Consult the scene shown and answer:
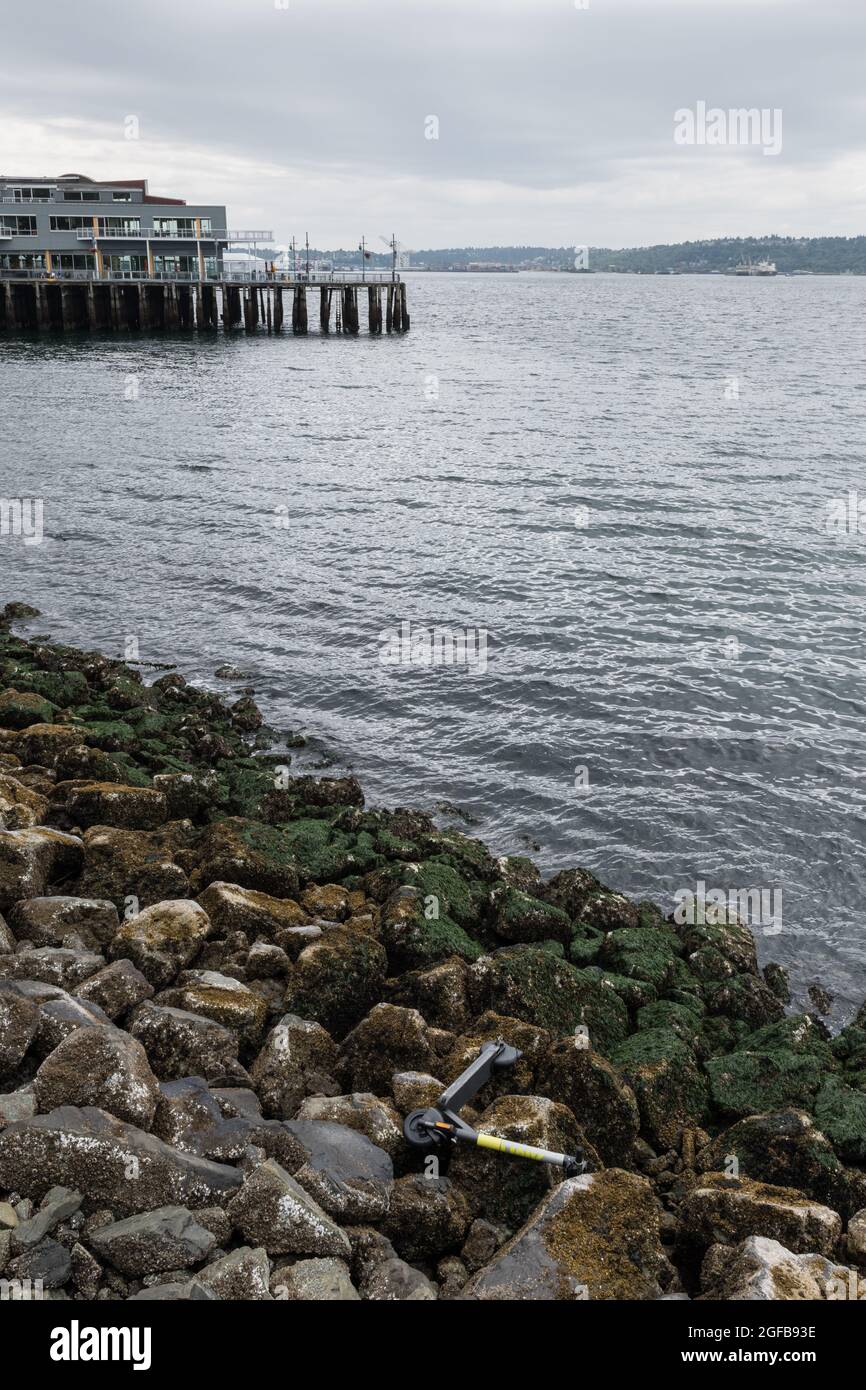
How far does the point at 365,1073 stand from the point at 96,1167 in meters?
2.64

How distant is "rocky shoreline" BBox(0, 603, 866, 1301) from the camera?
261 inches

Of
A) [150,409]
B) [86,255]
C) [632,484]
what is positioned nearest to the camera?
[632,484]

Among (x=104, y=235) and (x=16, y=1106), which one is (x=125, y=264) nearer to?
(x=104, y=235)

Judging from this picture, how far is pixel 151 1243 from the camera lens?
20.6 ft

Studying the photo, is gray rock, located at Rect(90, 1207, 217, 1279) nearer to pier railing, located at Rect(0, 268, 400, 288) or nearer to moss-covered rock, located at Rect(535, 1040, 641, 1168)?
moss-covered rock, located at Rect(535, 1040, 641, 1168)

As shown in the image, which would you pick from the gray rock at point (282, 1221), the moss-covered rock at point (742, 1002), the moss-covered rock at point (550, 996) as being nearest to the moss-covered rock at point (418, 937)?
the moss-covered rock at point (550, 996)

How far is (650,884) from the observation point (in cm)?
1520

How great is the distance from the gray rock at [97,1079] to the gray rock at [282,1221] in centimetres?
103

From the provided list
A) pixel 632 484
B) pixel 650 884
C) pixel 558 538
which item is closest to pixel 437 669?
pixel 650 884

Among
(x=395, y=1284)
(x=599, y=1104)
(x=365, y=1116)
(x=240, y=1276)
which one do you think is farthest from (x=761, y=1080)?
(x=240, y=1276)

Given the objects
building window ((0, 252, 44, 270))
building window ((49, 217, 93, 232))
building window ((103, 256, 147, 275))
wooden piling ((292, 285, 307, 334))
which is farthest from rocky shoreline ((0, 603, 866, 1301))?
building window ((49, 217, 93, 232))

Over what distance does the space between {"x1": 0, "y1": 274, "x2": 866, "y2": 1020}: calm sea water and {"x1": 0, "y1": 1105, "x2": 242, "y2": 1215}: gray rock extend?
8.83 meters

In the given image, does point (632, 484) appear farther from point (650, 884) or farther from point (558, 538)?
point (650, 884)
